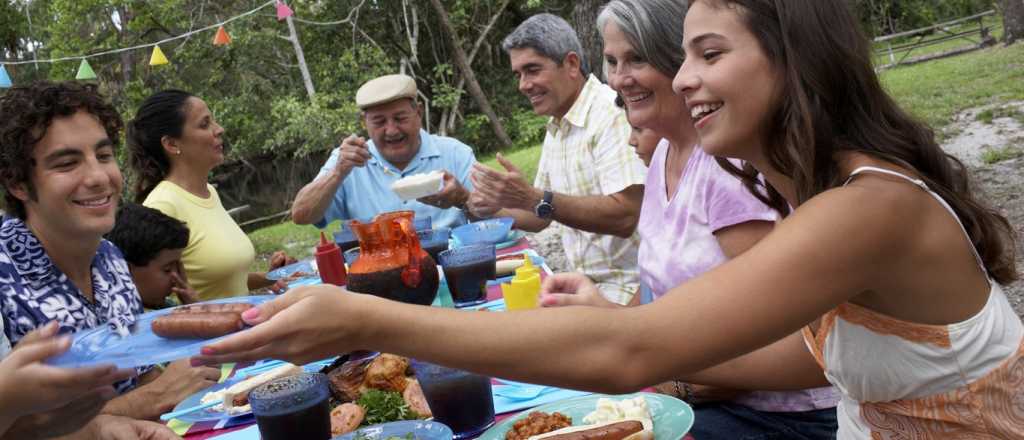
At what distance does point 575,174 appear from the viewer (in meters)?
3.97

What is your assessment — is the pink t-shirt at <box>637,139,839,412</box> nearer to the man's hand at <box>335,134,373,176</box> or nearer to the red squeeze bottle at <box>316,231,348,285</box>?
the red squeeze bottle at <box>316,231,348,285</box>

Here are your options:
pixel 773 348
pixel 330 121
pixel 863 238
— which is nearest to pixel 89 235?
pixel 773 348

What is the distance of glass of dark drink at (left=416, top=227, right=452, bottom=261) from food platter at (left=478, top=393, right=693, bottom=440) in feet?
5.04

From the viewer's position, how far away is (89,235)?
2807 mm

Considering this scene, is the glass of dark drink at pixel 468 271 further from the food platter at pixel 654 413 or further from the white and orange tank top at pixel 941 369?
the white and orange tank top at pixel 941 369

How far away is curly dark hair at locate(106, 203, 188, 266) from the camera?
11.3 ft

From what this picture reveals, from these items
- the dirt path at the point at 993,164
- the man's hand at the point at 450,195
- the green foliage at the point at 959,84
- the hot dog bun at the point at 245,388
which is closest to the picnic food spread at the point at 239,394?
the hot dog bun at the point at 245,388

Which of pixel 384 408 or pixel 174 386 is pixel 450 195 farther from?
pixel 384 408

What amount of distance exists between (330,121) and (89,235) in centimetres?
1492

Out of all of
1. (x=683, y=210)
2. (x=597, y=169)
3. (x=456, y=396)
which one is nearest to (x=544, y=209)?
(x=597, y=169)

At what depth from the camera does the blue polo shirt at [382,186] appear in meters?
4.75

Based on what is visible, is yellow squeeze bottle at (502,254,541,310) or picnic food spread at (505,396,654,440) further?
yellow squeeze bottle at (502,254,541,310)

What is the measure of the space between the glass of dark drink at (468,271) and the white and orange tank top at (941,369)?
4.96 ft

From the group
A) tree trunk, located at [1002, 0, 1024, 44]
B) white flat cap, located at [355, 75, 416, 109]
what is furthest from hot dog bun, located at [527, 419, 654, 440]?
tree trunk, located at [1002, 0, 1024, 44]
